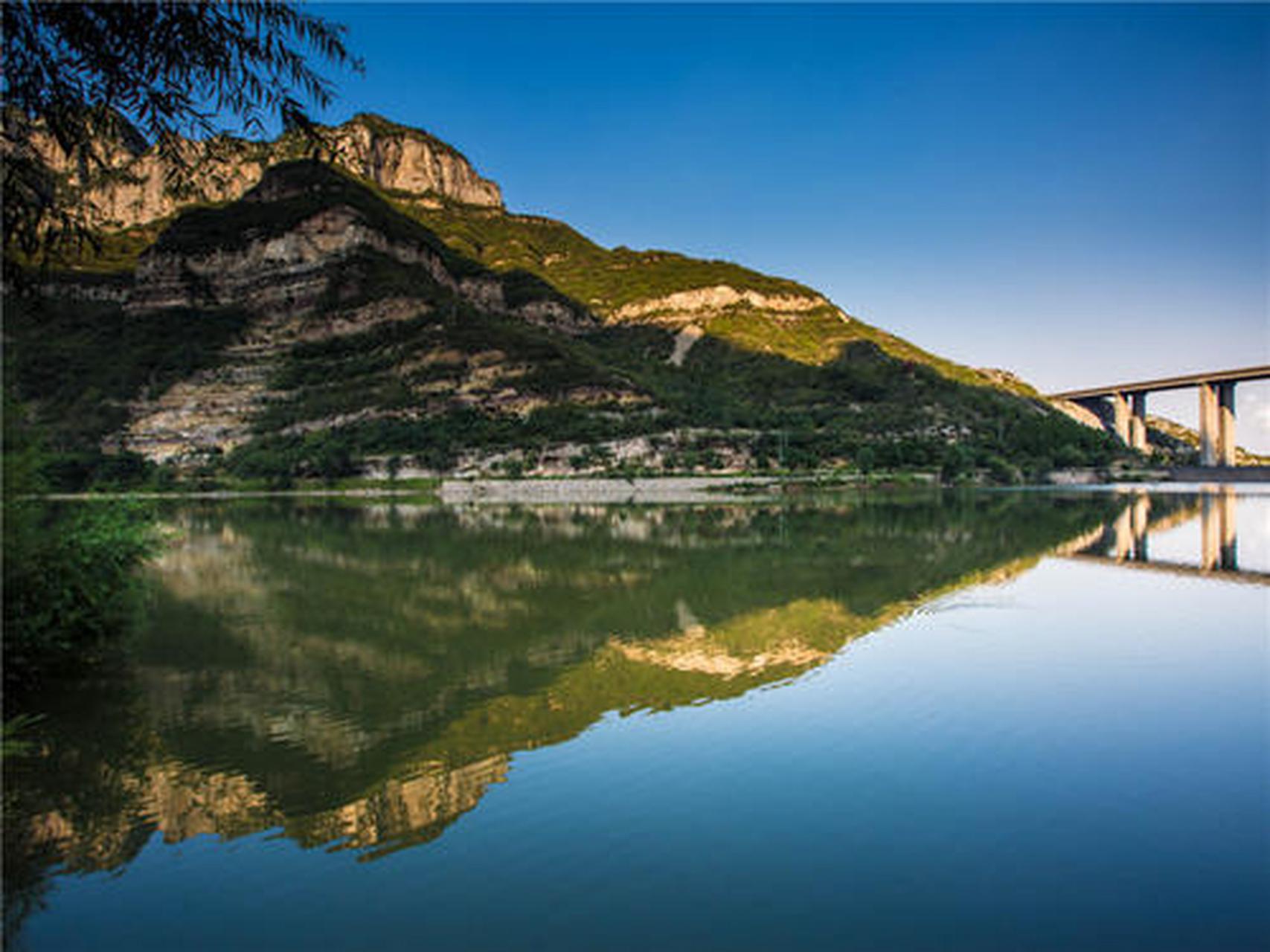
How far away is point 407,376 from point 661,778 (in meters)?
102

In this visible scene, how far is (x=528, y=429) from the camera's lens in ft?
303

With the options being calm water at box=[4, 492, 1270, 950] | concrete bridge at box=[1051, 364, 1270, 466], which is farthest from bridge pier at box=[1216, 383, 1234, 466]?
calm water at box=[4, 492, 1270, 950]

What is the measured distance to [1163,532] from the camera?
2959 centimetres

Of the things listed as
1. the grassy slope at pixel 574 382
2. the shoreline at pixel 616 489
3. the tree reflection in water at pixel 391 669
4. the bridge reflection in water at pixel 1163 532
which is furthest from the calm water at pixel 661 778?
the grassy slope at pixel 574 382

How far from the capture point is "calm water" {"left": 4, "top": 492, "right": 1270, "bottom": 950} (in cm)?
492

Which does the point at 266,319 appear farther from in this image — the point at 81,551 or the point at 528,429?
the point at 81,551

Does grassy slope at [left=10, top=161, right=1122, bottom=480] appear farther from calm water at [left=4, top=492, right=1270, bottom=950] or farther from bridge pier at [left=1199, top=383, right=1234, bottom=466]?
calm water at [left=4, top=492, right=1270, bottom=950]

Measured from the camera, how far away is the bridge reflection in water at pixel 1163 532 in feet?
65.5

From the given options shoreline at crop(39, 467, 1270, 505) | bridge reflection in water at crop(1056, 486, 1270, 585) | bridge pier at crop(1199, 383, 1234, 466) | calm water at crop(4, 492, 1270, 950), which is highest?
bridge pier at crop(1199, 383, 1234, 466)

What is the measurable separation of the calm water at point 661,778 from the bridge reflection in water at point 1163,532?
13.9ft

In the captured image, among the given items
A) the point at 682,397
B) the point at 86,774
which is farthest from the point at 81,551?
the point at 682,397

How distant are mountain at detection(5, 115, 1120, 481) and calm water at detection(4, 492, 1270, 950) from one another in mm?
69493

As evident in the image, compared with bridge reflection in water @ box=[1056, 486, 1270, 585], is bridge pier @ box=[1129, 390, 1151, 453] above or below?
above

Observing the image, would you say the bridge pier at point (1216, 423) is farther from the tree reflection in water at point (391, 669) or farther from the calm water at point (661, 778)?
the calm water at point (661, 778)
